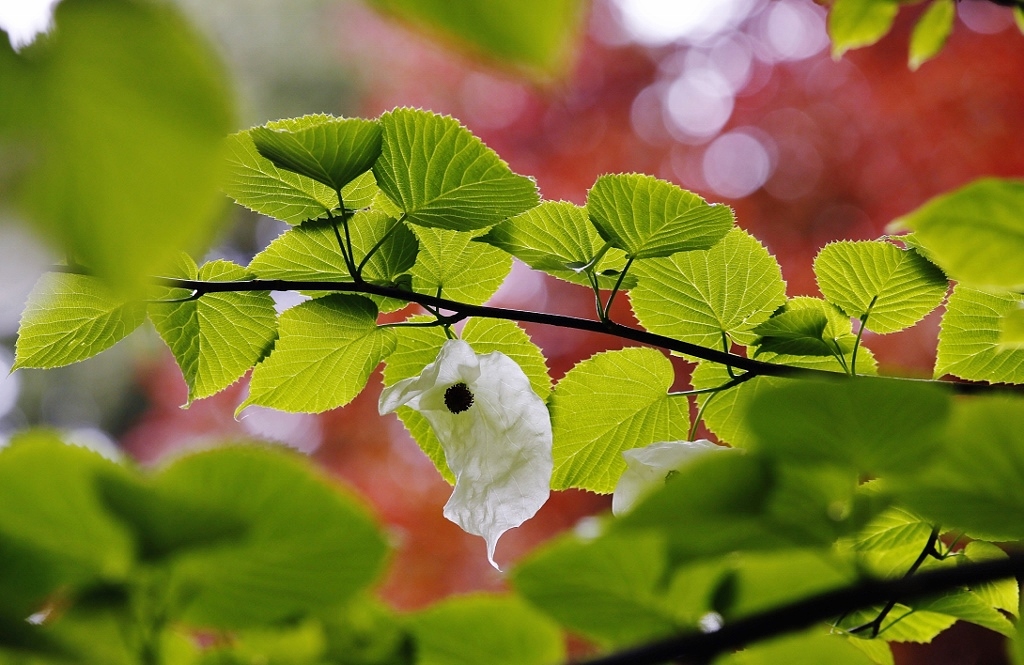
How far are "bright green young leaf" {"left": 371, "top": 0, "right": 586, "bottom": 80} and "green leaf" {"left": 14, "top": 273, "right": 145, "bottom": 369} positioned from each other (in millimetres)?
496

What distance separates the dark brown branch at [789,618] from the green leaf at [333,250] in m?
0.41

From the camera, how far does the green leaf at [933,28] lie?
53cm

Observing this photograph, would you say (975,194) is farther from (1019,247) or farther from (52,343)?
(52,343)

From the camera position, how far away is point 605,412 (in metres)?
0.62

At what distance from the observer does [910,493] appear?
9.8 inches

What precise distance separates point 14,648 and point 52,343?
1.55 ft

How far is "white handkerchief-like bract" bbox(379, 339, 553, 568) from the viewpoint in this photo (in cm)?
53

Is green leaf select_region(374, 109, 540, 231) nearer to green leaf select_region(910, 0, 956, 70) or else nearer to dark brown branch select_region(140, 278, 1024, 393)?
dark brown branch select_region(140, 278, 1024, 393)

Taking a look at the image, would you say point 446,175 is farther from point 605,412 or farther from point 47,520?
point 47,520

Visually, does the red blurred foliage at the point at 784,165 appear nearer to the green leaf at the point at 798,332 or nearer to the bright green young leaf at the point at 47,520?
the green leaf at the point at 798,332

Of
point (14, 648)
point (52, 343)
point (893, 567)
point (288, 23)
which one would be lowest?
point (893, 567)

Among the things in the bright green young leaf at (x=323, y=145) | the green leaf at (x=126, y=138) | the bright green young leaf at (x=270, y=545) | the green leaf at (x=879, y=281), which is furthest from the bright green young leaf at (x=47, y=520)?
the green leaf at (x=879, y=281)

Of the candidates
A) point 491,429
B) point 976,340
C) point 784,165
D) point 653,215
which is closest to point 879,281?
point 976,340

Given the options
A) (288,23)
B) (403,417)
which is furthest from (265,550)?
(288,23)
